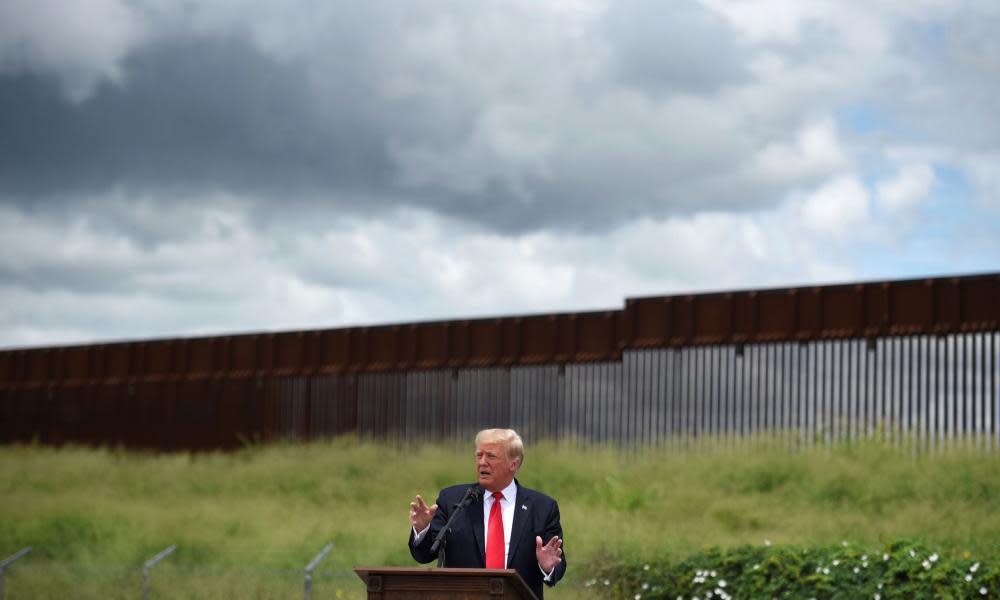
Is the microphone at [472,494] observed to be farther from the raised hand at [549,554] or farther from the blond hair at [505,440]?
the raised hand at [549,554]

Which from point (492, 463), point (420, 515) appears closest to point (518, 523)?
point (492, 463)

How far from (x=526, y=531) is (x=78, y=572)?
11925 millimetres

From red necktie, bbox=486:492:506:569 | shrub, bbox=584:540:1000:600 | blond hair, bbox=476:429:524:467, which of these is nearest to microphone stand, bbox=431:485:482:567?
red necktie, bbox=486:492:506:569

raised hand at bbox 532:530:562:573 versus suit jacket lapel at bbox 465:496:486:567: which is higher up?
suit jacket lapel at bbox 465:496:486:567

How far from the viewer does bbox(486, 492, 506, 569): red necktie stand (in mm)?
6277

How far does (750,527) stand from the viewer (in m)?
19.1

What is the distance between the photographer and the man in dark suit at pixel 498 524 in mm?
6156

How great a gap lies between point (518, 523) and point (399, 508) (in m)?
16.1

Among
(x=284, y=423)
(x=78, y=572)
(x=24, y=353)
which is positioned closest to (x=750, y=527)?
(x=78, y=572)

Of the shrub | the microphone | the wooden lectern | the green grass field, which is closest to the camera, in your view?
the wooden lectern

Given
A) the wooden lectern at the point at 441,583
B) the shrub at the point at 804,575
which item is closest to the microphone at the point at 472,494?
the wooden lectern at the point at 441,583

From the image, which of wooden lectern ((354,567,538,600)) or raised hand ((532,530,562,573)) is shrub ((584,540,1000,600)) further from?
wooden lectern ((354,567,538,600))

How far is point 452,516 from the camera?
613 centimetres

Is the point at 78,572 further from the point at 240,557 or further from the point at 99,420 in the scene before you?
the point at 99,420
